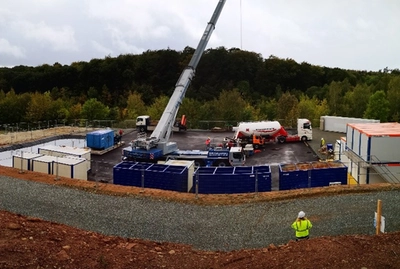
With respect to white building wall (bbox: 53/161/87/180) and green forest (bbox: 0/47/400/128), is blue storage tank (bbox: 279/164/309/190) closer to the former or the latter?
white building wall (bbox: 53/161/87/180)

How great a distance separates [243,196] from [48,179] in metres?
9.04

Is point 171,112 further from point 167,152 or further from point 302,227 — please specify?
point 302,227

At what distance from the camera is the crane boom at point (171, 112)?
28.8 m

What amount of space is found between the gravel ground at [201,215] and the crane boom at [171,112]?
1163 centimetres

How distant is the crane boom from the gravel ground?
11630mm

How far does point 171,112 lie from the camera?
103ft

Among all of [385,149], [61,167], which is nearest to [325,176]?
[385,149]

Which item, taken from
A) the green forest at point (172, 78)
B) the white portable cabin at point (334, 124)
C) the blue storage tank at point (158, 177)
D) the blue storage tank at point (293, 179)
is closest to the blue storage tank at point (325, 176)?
the blue storage tank at point (293, 179)

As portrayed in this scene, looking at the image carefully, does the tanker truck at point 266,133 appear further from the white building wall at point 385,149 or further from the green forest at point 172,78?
the green forest at point 172,78

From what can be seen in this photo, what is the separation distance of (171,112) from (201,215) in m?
17.3

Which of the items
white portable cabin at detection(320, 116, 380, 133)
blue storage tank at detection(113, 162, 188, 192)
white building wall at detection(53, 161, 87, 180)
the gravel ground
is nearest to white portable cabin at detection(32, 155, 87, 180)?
white building wall at detection(53, 161, 87, 180)

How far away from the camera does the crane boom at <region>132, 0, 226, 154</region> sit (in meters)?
28.8

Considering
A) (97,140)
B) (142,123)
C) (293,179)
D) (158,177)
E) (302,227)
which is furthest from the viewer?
(142,123)

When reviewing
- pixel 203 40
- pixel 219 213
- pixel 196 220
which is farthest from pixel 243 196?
pixel 203 40
